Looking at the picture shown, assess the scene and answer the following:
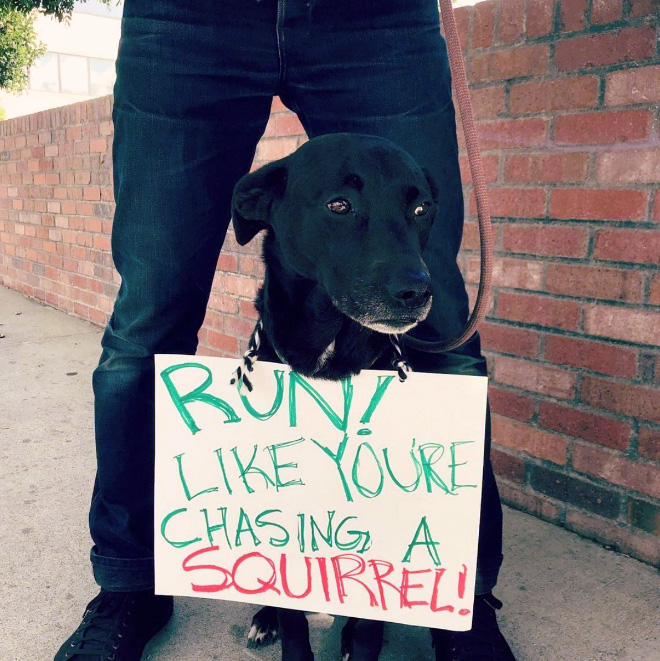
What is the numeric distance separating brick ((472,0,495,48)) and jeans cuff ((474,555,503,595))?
4.88 feet

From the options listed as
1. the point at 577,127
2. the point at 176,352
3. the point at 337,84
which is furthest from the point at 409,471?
the point at 577,127

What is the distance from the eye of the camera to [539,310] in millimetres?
1974

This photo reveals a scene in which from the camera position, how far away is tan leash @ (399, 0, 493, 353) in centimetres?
126

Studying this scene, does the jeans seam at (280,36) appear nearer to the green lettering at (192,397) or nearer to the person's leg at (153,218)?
the person's leg at (153,218)

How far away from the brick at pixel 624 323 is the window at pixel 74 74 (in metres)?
29.4

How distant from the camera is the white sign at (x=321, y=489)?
1276mm

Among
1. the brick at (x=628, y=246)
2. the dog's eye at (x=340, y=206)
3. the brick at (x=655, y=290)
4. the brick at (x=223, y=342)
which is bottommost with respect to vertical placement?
the brick at (x=223, y=342)

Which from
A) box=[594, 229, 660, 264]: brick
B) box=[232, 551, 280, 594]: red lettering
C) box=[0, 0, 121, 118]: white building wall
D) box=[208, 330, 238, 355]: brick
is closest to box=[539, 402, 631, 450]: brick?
box=[594, 229, 660, 264]: brick

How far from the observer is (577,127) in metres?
1.81

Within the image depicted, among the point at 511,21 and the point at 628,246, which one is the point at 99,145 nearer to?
the point at 511,21

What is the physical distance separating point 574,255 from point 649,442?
546mm

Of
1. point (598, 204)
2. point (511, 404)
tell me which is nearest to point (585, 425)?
point (511, 404)

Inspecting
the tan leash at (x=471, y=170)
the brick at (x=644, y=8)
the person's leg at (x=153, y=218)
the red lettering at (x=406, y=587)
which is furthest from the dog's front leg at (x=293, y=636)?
the brick at (x=644, y=8)

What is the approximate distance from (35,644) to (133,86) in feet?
4.08
